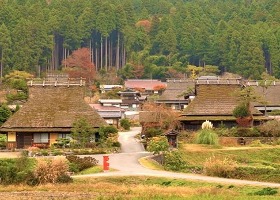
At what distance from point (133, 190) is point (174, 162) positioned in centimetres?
846

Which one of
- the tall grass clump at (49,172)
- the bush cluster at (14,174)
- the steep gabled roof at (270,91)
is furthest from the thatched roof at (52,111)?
the steep gabled roof at (270,91)

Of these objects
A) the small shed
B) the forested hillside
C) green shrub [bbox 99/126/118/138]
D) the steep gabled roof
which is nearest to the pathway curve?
green shrub [bbox 99/126/118/138]

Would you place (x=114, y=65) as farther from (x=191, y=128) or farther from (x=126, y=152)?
(x=126, y=152)

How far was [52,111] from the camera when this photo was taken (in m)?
46.4

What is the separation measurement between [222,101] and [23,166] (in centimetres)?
2009

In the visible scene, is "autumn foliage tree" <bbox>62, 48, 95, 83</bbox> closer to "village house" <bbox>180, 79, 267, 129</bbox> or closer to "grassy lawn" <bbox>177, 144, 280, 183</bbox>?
"village house" <bbox>180, 79, 267, 129</bbox>

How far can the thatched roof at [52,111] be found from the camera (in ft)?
148

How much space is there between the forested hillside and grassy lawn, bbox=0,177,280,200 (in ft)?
166

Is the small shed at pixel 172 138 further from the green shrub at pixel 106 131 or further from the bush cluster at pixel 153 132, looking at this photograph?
the green shrub at pixel 106 131

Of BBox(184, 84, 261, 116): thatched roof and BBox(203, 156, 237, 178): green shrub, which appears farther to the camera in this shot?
BBox(184, 84, 261, 116): thatched roof

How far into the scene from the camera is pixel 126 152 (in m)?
42.1

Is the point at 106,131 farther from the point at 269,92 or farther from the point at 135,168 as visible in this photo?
the point at 269,92

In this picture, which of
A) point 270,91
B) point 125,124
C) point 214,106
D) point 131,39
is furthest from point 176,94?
point 131,39

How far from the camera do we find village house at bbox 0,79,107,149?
45.2m
